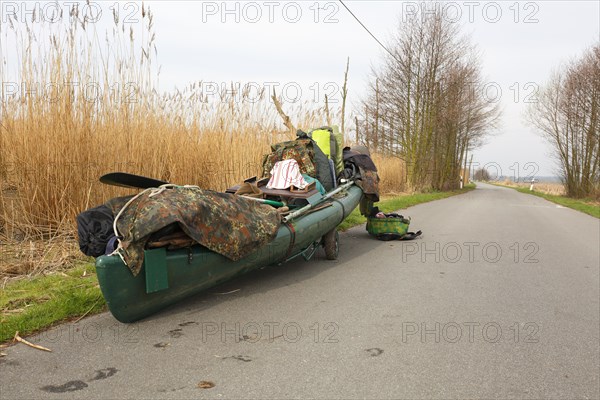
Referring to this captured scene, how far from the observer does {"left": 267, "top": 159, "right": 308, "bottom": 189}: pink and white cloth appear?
17.5 feet

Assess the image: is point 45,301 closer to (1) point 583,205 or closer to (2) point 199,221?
(2) point 199,221

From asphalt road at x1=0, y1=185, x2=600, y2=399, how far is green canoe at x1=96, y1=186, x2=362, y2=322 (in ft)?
0.53

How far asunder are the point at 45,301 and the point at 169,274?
3.56 ft

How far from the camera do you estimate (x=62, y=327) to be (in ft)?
10.1

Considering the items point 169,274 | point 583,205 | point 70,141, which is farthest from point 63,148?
point 583,205

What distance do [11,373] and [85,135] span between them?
356 cm

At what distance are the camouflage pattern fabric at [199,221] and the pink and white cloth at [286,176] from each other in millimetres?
1361

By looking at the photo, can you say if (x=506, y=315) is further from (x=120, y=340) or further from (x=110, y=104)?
(x=110, y=104)

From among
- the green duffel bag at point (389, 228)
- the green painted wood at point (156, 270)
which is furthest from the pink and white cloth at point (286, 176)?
the green painted wood at point (156, 270)

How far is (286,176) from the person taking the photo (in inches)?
214

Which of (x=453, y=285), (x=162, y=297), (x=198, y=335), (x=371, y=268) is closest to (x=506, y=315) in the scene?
(x=453, y=285)

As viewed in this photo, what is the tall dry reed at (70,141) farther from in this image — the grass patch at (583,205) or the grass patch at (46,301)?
the grass patch at (583,205)

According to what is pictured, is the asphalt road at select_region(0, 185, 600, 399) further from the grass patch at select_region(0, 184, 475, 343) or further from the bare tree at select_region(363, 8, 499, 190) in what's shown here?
the bare tree at select_region(363, 8, 499, 190)

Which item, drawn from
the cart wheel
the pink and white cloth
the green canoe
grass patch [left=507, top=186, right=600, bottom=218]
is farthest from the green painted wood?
grass patch [left=507, top=186, right=600, bottom=218]
